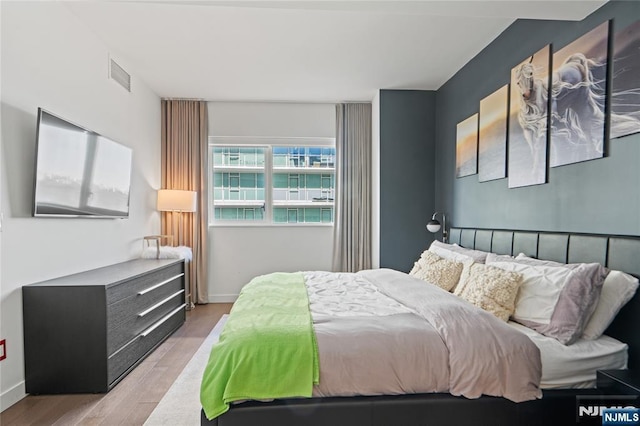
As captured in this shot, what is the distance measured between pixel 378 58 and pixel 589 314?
9.29 feet

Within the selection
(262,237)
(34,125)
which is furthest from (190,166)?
(34,125)

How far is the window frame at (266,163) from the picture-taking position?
484cm

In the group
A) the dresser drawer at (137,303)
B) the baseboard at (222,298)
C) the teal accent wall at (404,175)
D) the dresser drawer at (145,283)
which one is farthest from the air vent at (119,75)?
the teal accent wall at (404,175)

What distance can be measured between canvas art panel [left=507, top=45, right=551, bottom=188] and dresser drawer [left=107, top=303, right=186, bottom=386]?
10.9ft

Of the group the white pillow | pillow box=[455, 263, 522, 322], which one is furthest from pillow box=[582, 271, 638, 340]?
pillow box=[455, 263, 522, 322]

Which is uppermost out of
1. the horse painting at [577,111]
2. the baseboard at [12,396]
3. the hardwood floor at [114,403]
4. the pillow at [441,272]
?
the horse painting at [577,111]

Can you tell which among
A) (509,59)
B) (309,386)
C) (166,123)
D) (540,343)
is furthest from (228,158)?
(540,343)

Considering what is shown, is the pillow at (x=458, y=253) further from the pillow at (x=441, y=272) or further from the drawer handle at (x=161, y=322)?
the drawer handle at (x=161, y=322)

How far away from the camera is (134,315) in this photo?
2766mm

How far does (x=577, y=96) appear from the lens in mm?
2125

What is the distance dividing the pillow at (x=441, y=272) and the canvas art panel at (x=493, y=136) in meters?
0.91

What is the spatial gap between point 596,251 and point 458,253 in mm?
1145

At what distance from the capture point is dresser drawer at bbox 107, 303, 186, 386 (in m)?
2.45

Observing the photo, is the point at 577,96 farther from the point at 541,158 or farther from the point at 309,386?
the point at 309,386
